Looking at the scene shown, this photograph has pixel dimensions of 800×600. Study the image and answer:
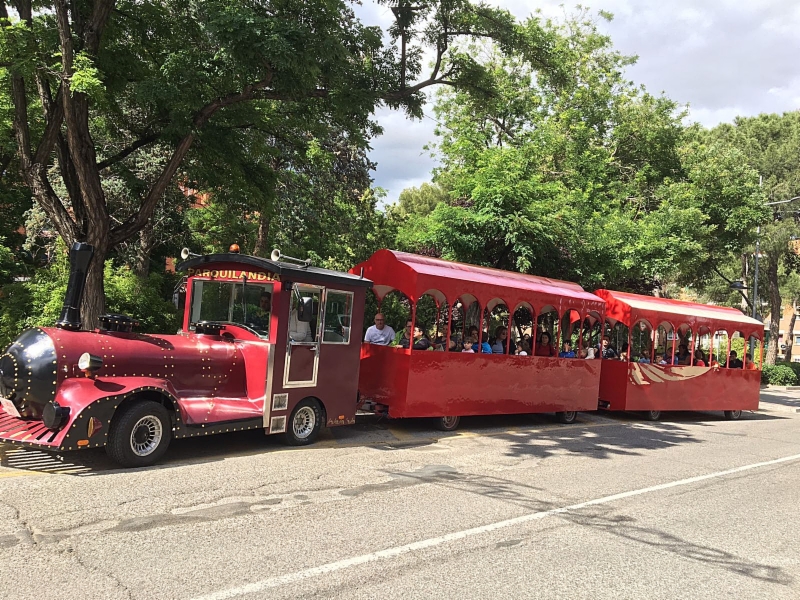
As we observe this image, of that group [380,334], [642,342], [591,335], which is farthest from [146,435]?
[642,342]

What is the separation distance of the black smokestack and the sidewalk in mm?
19770

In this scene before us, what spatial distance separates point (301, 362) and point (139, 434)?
227 cm

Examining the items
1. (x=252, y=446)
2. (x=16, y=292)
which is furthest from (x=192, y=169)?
(x=252, y=446)

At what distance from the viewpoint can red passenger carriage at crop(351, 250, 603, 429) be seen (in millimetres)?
9734

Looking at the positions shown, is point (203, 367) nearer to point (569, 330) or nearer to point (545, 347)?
point (545, 347)

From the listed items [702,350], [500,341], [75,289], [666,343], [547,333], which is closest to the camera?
[75,289]

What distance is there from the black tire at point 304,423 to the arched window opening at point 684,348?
10.2m

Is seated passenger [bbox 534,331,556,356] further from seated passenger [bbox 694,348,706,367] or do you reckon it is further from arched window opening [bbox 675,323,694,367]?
seated passenger [bbox 694,348,706,367]

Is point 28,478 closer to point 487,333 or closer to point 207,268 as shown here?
point 207,268

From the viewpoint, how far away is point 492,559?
4625mm

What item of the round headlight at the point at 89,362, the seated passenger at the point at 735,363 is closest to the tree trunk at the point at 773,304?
the seated passenger at the point at 735,363

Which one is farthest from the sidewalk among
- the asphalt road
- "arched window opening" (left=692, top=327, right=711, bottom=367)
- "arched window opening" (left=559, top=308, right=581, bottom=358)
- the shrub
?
the asphalt road

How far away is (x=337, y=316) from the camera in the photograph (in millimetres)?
8703

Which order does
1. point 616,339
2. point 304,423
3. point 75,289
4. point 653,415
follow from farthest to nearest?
point 653,415 → point 616,339 → point 304,423 → point 75,289
